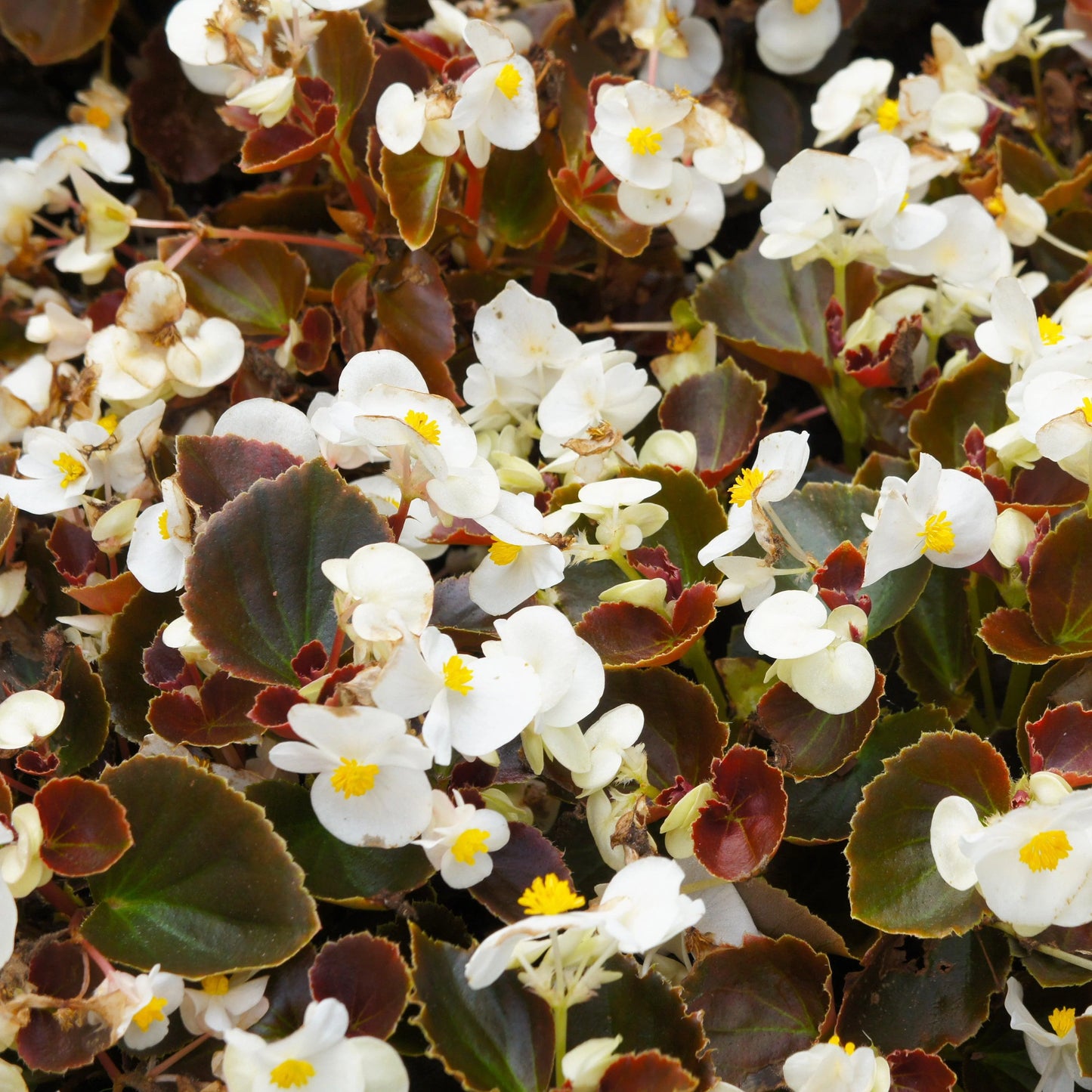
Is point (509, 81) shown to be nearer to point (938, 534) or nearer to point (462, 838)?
point (938, 534)

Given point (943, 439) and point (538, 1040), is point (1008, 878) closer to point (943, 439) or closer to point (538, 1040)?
point (538, 1040)

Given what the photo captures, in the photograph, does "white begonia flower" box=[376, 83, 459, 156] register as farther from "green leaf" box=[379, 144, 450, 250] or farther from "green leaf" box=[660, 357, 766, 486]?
"green leaf" box=[660, 357, 766, 486]

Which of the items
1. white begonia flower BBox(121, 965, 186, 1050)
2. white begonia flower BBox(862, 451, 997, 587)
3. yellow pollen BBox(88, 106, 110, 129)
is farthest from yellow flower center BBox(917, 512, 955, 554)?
yellow pollen BBox(88, 106, 110, 129)

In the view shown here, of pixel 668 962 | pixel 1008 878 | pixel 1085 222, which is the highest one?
pixel 1085 222

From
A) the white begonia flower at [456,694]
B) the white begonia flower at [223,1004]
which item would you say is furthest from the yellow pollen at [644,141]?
Result: the white begonia flower at [223,1004]

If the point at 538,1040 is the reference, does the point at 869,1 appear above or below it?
above

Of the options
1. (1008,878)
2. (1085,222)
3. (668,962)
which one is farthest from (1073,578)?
(1085,222)
